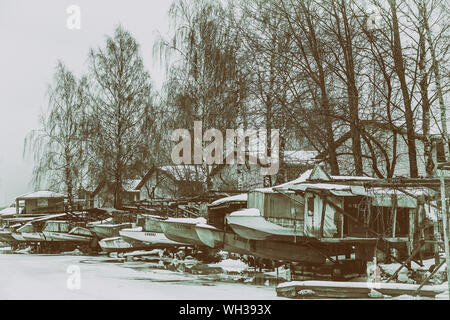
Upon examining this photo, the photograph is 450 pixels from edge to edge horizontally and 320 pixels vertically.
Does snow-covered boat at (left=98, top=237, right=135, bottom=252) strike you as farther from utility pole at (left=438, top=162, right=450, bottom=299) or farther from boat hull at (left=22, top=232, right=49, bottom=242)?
utility pole at (left=438, top=162, right=450, bottom=299)

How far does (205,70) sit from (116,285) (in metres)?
12.4

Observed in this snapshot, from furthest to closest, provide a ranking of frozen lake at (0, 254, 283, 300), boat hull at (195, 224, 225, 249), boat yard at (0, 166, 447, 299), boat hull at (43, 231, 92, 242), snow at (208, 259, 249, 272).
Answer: boat hull at (43, 231, 92, 242) < snow at (208, 259, 249, 272) < boat hull at (195, 224, 225, 249) < boat yard at (0, 166, 447, 299) < frozen lake at (0, 254, 283, 300)

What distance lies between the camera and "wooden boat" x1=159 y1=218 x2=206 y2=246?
18797 millimetres

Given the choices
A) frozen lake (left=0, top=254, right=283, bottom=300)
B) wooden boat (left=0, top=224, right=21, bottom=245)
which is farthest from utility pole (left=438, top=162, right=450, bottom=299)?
wooden boat (left=0, top=224, right=21, bottom=245)

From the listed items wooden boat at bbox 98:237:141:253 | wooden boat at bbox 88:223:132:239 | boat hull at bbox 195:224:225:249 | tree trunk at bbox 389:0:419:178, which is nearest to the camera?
tree trunk at bbox 389:0:419:178

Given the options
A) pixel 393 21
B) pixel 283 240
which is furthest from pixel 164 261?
pixel 393 21

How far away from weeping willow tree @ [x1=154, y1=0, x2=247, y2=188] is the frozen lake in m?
7.20

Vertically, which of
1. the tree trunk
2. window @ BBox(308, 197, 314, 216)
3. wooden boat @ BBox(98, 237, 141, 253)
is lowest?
wooden boat @ BBox(98, 237, 141, 253)

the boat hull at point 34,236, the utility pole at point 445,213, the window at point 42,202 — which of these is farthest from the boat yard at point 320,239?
the window at point 42,202

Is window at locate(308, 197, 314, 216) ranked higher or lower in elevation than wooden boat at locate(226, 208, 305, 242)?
higher

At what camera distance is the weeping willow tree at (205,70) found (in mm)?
22719

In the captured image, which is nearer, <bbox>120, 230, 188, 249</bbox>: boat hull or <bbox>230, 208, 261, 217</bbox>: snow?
<bbox>230, 208, 261, 217</bbox>: snow

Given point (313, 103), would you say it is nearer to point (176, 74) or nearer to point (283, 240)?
point (283, 240)

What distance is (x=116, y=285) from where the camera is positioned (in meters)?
13.7
